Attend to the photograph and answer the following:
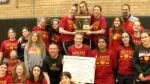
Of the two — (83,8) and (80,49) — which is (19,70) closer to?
(80,49)

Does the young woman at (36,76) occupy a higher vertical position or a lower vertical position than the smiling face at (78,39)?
lower

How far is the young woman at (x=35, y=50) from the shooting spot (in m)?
7.73

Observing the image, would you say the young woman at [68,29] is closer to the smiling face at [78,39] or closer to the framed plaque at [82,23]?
the framed plaque at [82,23]

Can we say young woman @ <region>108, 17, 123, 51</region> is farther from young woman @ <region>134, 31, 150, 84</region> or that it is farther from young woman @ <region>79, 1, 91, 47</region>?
young woman @ <region>134, 31, 150, 84</region>

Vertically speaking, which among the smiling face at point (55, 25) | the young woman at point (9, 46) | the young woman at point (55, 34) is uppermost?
the smiling face at point (55, 25)

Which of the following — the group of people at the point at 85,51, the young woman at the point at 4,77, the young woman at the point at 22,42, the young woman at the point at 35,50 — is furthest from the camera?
the young woman at the point at 22,42

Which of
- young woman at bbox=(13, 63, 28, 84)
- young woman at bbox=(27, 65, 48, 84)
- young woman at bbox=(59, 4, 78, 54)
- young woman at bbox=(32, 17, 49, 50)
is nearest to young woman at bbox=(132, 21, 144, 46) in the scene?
young woman at bbox=(59, 4, 78, 54)

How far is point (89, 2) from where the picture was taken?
10.0 meters

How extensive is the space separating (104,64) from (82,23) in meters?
1.24

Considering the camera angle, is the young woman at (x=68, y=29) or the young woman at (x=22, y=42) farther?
the young woman at (x=22, y=42)

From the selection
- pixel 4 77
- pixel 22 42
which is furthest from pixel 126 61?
pixel 22 42

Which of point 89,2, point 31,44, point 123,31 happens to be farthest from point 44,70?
point 89,2

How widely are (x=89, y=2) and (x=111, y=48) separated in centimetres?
291

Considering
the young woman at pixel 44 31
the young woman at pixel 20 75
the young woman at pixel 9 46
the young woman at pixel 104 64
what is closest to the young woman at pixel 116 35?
the young woman at pixel 104 64
